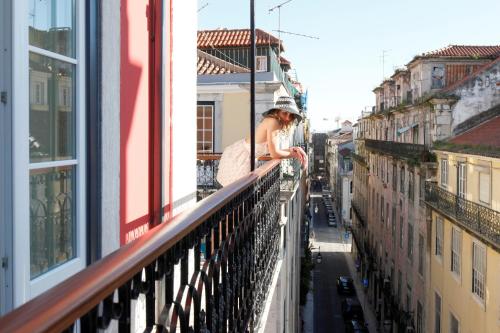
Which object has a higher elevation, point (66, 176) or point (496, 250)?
point (66, 176)

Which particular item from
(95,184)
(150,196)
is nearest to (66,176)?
(95,184)

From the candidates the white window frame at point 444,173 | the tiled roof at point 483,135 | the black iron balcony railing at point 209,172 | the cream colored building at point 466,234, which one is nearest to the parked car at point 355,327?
the cream colored building at point 466,234

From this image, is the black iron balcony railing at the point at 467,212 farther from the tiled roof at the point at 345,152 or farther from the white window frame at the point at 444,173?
the tiled roof at the point at 345,152

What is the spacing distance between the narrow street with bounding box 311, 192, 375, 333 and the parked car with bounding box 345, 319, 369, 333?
81 cm

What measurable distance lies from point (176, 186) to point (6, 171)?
121 inches

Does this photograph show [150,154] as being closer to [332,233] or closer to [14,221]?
[14,221]

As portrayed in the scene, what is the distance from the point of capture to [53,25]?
9.21 ft

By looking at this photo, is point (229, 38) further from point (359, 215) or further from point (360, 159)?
point (359, 215)

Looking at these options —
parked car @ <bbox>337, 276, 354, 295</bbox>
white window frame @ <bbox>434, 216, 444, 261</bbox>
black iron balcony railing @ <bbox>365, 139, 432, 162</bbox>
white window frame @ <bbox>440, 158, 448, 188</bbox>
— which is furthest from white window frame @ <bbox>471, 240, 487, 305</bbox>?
parked car @ <bbox>337, 276, 354, 295</bbox>

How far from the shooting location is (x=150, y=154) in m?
4.59

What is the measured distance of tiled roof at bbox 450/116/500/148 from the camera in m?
17.6

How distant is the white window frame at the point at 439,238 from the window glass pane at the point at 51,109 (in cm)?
2016

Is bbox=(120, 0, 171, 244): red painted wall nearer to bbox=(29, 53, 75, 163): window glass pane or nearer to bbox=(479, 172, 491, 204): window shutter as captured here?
bbox=(29, 53, 75, 163): window glass pane

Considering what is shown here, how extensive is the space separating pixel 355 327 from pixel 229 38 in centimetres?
1765
